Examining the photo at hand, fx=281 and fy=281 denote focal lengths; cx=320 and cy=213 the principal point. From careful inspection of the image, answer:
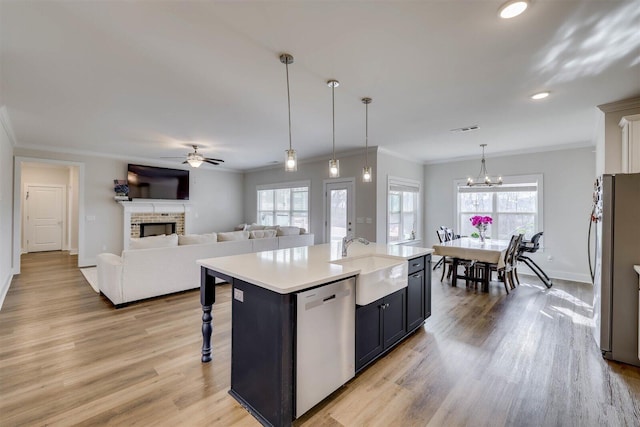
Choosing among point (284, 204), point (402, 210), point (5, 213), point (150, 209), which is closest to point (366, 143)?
Answer: point (402, 210)

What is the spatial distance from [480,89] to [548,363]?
270 cm

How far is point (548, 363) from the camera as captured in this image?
250 centimetres

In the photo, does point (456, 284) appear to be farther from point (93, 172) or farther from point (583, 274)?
point (93, 172)

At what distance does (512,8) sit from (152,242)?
15.1 ft

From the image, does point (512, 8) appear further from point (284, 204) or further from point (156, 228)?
point (156, 228)

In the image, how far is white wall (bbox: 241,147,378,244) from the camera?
5.75m

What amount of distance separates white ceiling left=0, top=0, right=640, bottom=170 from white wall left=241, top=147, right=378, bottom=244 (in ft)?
4.87

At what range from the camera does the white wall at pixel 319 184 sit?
5.75 metres

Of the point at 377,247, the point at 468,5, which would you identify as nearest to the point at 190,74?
the point at 468,5

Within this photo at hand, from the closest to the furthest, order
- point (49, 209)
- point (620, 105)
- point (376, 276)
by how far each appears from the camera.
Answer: point (376, 276) < point (620, 105) < point (49, 209)

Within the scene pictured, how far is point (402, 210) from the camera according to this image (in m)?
6.59

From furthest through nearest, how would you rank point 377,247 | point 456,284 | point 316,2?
point 456,284 < point 377,247 < point 316,2

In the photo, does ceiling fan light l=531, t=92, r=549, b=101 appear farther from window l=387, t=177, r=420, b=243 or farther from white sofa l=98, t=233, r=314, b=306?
white sofa l=98, t=233, r=314, b=306

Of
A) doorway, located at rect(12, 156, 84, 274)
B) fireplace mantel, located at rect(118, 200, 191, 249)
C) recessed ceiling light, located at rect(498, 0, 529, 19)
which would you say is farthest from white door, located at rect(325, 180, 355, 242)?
doorway, located at rect(12, 156, 84, 274)
